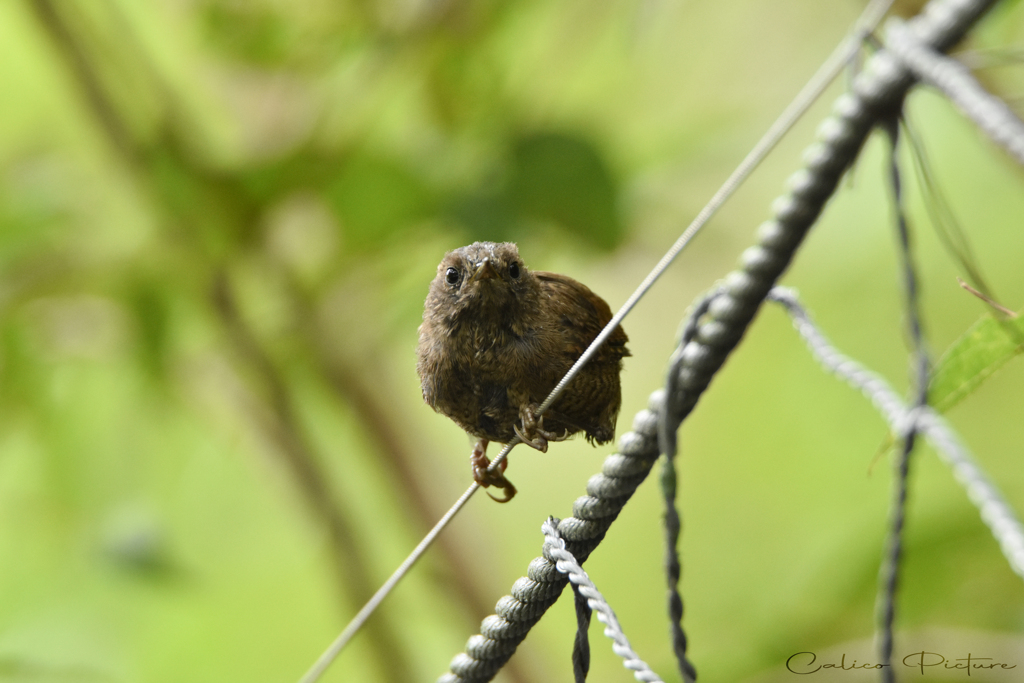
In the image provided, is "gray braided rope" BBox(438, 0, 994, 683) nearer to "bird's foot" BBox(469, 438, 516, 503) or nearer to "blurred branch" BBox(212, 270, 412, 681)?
"bird's foot" BBox(469, 438, 516, 503)

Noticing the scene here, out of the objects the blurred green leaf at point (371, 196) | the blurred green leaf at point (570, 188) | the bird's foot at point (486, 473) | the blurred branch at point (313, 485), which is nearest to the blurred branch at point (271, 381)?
the blurred branch at point (313, 485)

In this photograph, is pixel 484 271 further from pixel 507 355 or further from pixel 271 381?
pixel 271 381

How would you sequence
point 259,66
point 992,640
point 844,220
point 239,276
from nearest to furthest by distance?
point 992,640
point 259,66
point 239,276
point 844,220

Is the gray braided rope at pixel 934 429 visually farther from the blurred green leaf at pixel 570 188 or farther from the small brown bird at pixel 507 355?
the blurred green leaf at pixel 570 188

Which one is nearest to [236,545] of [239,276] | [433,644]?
[433,644]

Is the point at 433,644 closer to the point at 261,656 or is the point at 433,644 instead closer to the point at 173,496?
the point at 261,656

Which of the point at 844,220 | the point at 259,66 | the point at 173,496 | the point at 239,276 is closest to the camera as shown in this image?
the point at 259,66

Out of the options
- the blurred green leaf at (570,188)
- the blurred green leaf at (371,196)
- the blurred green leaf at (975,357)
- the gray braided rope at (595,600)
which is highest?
the blurred green leaf at (570,188)
